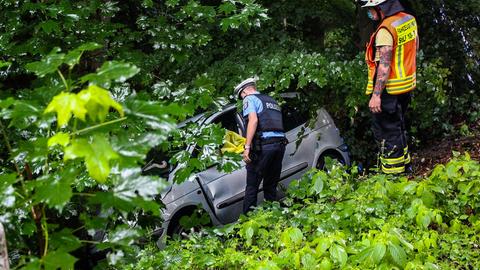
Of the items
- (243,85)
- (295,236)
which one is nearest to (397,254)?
(295,236)

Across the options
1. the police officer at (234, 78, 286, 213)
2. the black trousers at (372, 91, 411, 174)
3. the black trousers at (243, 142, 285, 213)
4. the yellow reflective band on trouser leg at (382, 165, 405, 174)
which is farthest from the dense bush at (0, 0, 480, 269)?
the yellow reflective band on trouser leg at (382, 165, 405, 174)

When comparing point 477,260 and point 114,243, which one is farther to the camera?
point 477,260

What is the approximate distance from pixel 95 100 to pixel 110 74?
20 cm

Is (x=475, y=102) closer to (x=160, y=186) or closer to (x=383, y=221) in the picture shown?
(x=383, y=221)

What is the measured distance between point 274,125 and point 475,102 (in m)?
4.10

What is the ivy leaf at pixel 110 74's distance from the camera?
1.65 m

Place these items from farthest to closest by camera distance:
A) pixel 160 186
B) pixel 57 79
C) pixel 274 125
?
pixel 274 125 < pixel 57 79 < pixel 160 186

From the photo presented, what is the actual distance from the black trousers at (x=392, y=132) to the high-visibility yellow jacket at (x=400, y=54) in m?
0.14

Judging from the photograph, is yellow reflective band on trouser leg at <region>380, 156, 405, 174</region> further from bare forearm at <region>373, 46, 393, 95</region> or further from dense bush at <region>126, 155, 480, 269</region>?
dense bush at <region>126, 155, 480, 269</region>

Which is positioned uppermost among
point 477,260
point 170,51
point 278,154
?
point 170,51

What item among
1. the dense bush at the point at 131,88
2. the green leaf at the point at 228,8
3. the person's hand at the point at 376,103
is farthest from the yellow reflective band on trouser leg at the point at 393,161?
the green leaf at the point at 228,8

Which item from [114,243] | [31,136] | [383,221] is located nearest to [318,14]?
[383,221]

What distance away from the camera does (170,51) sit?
4.07m

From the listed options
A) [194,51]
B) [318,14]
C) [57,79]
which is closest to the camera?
[57,79]
